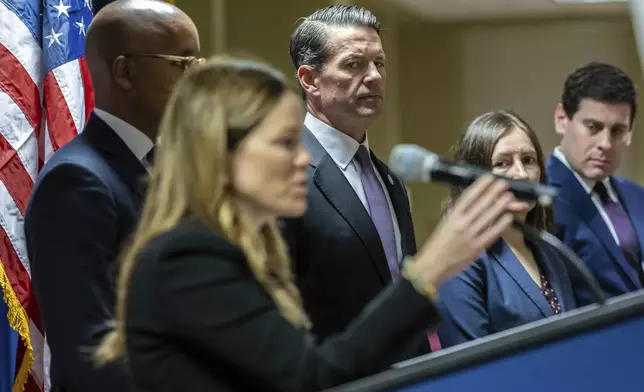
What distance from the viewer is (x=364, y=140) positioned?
2145 mm

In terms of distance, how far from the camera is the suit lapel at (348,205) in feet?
6.38

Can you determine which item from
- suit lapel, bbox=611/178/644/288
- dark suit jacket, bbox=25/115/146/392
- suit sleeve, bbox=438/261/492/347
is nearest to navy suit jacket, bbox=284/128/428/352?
suit sleeve, bbox=438/261/492/347

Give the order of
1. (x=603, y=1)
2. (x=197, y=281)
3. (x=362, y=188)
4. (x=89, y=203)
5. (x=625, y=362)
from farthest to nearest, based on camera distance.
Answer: (x=603, y=1) < (x=362, y=188) < (x=89, y=203) < (x=625, y=362) < (x=197, y=281)

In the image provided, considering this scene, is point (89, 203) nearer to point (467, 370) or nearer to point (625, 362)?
point (467, 370)

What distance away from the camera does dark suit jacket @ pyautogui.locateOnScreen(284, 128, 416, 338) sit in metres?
1.90

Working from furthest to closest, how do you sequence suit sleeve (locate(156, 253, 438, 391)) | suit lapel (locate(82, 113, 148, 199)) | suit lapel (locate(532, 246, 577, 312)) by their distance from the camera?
suit lapel (locate(532, 246, 577, 312)) < suit lapel (locate(82, 113, 148, 199)) < suit sleeve (locate(156, 253, 438, 391))

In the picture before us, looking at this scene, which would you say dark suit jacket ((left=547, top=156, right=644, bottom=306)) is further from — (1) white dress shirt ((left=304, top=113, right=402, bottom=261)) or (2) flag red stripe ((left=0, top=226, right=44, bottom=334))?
(2) flag red stripe ((left=0, top=226, right=44, bottom=334))

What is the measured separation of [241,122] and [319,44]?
0.96 metres

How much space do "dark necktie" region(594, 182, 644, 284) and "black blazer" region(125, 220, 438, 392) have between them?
5.29ft

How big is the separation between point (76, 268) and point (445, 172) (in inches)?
26.1

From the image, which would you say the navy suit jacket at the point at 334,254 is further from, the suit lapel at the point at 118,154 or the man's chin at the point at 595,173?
the man's chin at the point at 595,173

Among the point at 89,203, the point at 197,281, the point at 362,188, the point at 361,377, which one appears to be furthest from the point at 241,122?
the point at 362,188

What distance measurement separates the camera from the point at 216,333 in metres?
1.13

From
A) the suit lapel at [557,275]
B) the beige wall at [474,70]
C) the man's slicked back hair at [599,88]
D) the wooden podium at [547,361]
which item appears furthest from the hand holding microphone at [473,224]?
the beige wall at [474,70]
